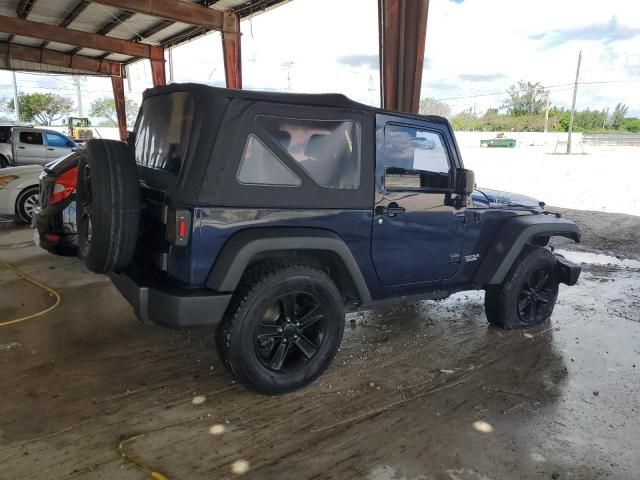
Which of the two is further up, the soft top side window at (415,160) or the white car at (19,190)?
the soft top side window at (415,160)

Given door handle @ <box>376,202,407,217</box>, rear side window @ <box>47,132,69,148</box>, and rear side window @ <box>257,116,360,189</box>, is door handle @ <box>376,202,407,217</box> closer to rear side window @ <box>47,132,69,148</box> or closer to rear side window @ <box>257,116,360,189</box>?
rear side window @ <box>257,116,360,189</box>

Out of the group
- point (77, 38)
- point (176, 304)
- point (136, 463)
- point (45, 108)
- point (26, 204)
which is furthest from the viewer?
point (45, 108)

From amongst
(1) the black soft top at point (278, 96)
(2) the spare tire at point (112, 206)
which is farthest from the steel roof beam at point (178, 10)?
(2) the spare tire at point (112, 206)

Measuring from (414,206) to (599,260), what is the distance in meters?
4.87

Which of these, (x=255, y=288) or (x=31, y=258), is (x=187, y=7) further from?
(x=255, y=288)

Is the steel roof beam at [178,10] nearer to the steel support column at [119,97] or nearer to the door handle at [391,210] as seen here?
the steel support column at [119,97]

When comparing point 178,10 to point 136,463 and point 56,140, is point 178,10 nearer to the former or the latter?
point 56,140

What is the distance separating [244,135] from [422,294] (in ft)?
6.24

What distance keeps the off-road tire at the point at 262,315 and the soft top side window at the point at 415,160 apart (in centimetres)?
90

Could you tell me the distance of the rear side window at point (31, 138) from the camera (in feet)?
41.9

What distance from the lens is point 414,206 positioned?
345 centimetres

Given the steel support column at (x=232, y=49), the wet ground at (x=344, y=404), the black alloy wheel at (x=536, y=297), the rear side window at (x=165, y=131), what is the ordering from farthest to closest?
the steel support column at (x=232, y=49)
the black alloy wheel at (x=536, y=297)
the rear side window at (x=165, y=131)
the wet ground at (x=344, y=404)

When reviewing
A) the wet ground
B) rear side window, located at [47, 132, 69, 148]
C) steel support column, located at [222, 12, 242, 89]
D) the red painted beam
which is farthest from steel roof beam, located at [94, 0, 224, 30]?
the wet ground

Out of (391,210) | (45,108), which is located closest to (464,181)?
(391,210)
